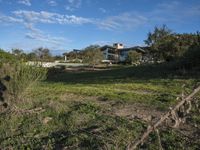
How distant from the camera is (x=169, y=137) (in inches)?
257

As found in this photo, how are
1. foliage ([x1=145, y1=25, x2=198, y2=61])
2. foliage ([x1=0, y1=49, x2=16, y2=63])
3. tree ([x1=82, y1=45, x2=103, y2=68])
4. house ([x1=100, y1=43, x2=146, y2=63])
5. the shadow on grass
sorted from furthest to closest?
1. house ([x1=100, y1=43, x2=146, y2=63])
2. tree ([x1=82, y1=45, x2=103, y2=68])
3. foliage ([x1=145, y1=25, x2=198, y2=61])
4. the shadow on grass
5. foliage ([x1=0, y1=49, x2=16, y2=63])

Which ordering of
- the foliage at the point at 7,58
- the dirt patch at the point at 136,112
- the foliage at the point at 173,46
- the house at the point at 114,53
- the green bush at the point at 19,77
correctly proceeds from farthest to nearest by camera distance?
the house at the point at 114,53 → the foliage at the point at 173,46 → the foliage at the point at 7,58 → the green bush at the point at 19,77 → the dirt patch at the point at 136,112

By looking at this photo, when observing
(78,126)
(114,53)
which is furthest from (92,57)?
(78,126)

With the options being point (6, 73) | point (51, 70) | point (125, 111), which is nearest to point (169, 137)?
point (125, 111)

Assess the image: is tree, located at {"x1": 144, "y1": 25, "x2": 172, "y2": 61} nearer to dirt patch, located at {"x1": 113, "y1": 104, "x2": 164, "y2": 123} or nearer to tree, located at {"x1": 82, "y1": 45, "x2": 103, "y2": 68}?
tree, located at {"x1": 82, "y1": 45, "x2": 103, "y2": 68}

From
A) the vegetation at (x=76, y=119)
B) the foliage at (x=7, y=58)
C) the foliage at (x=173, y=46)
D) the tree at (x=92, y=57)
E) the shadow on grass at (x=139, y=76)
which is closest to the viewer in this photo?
the vegetation at (x=76, y=119)

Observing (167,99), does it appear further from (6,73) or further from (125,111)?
(6,73)

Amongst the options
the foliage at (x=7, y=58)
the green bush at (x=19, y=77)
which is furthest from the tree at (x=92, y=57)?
the green bush at (x=19, y=77)

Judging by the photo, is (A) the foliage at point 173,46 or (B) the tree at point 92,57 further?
(B) the tree at point 92,57

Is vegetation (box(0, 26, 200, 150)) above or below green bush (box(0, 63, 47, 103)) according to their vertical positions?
below

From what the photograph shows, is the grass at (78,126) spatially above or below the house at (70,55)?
below

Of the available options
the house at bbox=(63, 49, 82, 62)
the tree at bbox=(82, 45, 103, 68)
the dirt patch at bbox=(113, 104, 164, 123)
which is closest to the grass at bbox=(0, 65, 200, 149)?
the dirt patch at bbox=(113, 104, 164, 123)

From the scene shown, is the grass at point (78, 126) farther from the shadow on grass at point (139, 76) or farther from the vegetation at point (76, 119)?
the shadow on grass at point (139, 76)

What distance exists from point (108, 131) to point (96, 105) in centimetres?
284
